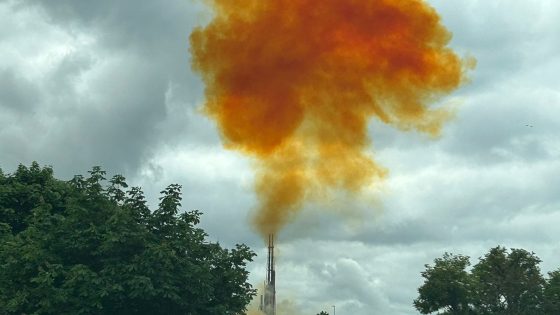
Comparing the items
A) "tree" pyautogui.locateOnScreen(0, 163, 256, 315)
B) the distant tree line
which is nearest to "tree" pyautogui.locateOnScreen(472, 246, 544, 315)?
the distant tree line

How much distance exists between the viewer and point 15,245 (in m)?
34.8

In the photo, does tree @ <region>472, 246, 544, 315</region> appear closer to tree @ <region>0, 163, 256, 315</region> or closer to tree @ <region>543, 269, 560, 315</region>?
tree @ <region>543, 269, 560, 315</region>

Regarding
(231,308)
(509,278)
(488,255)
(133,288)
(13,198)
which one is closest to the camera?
(133,288)

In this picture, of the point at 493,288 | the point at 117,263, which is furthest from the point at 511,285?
the point at 117,263

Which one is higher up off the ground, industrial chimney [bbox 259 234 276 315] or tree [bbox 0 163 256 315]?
industrial chimney [bbox 259 234 276 315]

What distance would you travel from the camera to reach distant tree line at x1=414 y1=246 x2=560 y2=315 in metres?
81.8

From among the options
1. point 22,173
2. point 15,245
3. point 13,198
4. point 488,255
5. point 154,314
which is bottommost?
point 154,314

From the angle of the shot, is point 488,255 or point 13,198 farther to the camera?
→ point 488,255

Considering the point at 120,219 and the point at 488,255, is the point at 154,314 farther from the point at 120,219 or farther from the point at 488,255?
the point at 488,255

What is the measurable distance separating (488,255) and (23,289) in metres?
66.2

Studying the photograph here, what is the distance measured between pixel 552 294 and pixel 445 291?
13.7 meters

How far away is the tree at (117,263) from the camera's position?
104 ft

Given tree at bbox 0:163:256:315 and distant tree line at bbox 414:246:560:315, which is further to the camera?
distant tree line at bbox 414:246:560:315

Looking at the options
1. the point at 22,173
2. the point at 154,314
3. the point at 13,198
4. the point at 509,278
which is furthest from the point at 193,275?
the point at 509,278
